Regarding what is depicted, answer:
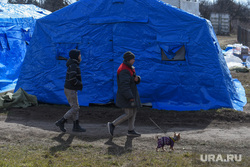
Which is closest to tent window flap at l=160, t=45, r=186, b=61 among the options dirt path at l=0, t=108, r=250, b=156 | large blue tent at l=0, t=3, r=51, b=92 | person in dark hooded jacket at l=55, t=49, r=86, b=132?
dirt path at l=0, t=108, r=250, b=156

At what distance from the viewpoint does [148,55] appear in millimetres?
8867

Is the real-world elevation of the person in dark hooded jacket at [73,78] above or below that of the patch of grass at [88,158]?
above

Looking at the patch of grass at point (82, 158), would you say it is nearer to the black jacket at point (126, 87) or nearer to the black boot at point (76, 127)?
the black jacket at point (126, 87)

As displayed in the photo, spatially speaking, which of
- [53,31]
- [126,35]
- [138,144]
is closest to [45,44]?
[53,31]

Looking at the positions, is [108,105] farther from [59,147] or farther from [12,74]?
[12,74]

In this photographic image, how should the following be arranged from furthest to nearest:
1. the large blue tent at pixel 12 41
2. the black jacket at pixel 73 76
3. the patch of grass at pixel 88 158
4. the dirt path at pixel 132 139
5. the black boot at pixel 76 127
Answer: the large blue tent at pixel 12 41
the black boot at pixel 76 127
the black jacket at pixel 73 76
the dirt path at pixel 132 139
the patch of grass at pixel 88 158

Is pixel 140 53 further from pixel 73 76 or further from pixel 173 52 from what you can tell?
pixel 73 76

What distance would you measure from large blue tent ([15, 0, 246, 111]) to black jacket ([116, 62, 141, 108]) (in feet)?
8.96

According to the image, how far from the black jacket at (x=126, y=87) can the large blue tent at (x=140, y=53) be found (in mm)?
2732

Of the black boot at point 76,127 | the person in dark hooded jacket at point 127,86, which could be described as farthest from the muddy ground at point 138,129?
the person in dark hooded jacket at point 127,86

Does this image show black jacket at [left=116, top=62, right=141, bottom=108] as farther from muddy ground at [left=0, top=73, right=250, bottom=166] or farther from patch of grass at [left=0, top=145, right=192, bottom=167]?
patch of grass at [left=0, top=145, right=192, bottom=167]

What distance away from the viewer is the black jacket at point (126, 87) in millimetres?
6012

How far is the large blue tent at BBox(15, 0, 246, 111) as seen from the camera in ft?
28.1

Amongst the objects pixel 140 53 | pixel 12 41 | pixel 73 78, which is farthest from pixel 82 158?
pixel 12 41
